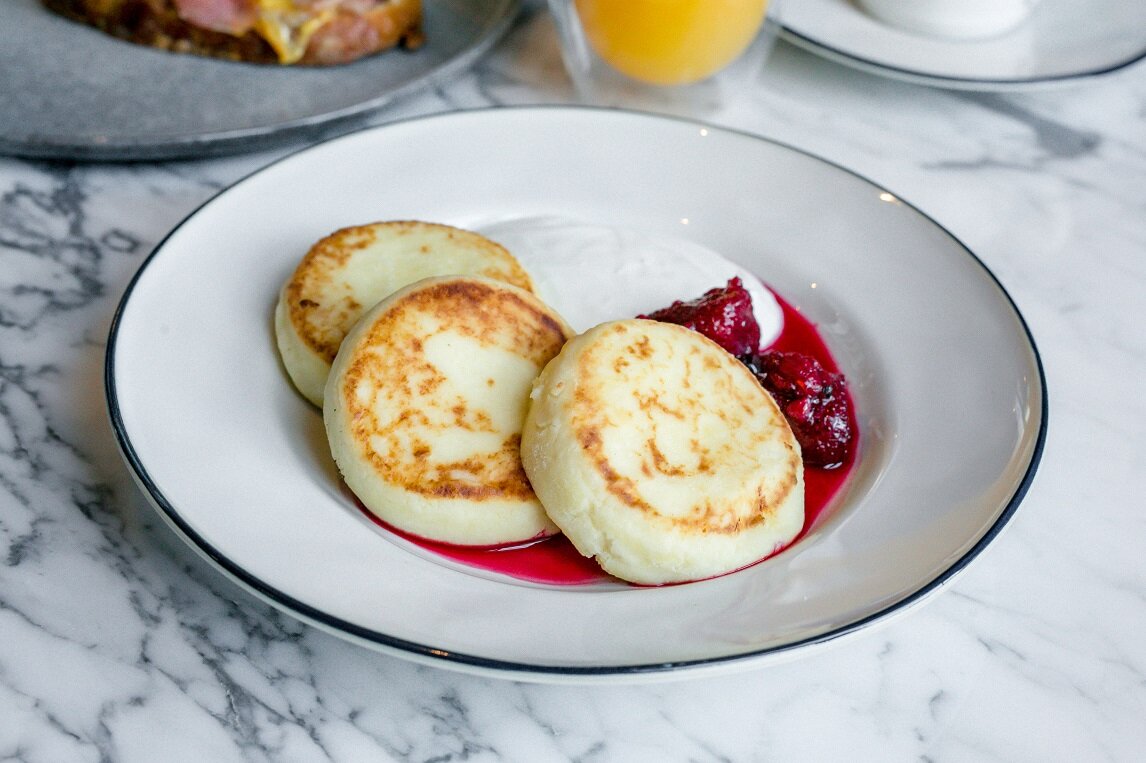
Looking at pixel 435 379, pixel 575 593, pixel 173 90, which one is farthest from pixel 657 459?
pixel 173 90

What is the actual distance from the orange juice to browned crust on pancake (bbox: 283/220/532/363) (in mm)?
703

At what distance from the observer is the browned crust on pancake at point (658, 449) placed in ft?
4.18

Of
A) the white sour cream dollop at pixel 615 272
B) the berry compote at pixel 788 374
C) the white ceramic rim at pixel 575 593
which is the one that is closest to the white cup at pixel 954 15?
the white ceramic rim at pixel 575 593

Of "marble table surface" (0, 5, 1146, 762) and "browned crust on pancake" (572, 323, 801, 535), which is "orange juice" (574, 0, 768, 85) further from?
"browned crust on pancake" (572, 323, 801, 535)

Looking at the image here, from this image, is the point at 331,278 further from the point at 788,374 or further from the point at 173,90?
the point at 173,90

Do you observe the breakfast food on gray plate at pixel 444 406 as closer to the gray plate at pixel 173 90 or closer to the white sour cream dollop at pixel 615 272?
the white sour cream dollop at pixel 615 272

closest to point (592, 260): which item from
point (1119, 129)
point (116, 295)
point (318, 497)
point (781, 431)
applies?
point (781, 431)

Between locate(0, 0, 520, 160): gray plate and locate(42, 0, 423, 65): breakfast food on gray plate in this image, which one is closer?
locate(0, 0, 520, 160): gray plate

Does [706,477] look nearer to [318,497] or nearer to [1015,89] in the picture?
[318,497]

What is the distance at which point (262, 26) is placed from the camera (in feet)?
7.64

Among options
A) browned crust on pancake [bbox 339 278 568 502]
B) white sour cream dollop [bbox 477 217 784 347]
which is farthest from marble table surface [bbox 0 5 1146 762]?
white sour cream dollop [bbox 477 217 784 347]

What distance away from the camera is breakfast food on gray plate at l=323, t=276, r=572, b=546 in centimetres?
132

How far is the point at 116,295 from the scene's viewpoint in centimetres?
184

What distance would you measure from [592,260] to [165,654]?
0.87m
